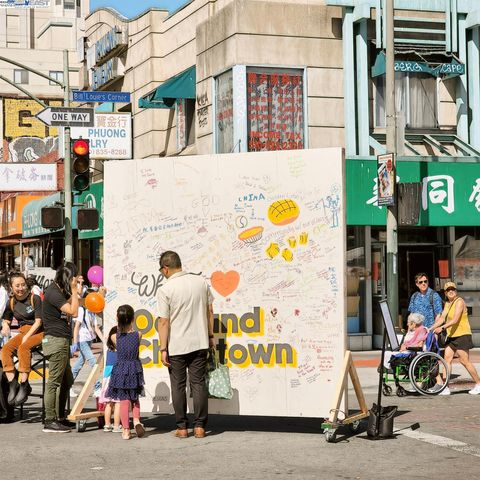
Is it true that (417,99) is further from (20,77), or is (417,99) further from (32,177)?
(20,77)

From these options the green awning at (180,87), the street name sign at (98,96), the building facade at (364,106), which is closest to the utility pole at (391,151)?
the building facade at (364,106)

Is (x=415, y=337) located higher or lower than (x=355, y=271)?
lower

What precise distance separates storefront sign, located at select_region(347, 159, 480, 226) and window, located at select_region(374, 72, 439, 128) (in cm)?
184

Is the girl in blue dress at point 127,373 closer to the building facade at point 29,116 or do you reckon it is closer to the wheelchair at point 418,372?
the wheelchair at point 418,372

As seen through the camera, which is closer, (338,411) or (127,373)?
(338,411)

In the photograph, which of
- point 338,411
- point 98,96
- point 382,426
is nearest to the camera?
point 338,411

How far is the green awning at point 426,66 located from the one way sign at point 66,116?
6.95 m

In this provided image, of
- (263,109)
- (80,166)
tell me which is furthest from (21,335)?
(263,109)

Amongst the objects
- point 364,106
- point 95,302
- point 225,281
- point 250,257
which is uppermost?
point 364,106

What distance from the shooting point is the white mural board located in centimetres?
1119

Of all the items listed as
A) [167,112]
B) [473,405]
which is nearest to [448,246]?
[167,112]

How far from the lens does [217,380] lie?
37.0 feet

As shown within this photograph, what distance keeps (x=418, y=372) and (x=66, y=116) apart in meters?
8.61

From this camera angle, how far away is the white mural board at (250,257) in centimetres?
1119
